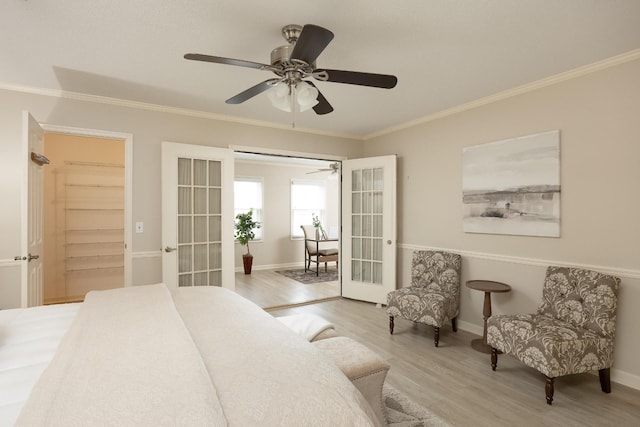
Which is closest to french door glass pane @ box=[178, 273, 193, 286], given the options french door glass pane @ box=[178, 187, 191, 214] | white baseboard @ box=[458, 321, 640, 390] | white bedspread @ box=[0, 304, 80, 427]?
french door glass pane @ box=[178, 187, 191, 214]

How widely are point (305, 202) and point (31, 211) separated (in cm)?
579

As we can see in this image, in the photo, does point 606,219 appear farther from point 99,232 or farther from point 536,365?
point 99,232

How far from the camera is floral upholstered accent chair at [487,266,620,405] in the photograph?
2271mm

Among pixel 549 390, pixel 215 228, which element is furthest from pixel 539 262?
pixel 215 228

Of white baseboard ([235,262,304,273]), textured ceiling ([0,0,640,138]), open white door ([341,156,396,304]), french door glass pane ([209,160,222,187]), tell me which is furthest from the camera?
white baseboard ([235,262,304,273])

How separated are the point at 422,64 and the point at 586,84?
141cm

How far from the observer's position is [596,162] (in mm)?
2729

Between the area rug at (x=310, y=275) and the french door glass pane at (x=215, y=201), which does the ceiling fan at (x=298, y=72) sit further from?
the area rug at (x=310, y=275)

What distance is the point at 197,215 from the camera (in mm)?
3881

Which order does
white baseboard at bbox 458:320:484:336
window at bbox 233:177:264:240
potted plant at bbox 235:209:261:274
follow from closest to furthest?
white baseboard at bbox 458:320:484:336 → potted plant at bbox 235:209:261:274 → window at bbox 233:177:264:240

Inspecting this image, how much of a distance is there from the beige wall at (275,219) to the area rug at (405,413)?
5.39m

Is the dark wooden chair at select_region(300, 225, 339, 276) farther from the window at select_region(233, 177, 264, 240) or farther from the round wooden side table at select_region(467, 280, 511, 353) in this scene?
the round wooden side table at select_region(467, 280, 511, 353)

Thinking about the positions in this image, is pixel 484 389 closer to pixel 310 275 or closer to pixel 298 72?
pixel 298 72

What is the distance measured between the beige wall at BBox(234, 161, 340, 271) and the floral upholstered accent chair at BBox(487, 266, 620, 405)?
5.48 metres
